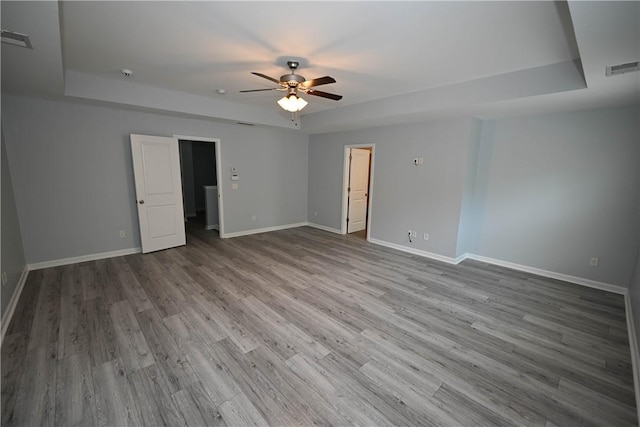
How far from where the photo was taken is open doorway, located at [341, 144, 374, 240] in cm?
606

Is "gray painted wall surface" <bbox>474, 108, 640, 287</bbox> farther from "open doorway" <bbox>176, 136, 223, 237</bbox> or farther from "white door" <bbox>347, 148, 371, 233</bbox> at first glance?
"open doorway" <bbox>176, 136, 223, 237</bbox>

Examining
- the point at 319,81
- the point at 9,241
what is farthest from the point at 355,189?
the point at 9,241

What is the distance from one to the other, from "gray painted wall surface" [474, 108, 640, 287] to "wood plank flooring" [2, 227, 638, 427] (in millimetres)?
534

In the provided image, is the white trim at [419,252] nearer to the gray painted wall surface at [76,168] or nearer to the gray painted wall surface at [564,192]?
the gray painted wall surface at [564,192]

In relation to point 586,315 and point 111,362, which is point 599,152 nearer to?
point 586,315

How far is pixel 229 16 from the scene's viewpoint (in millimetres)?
2047

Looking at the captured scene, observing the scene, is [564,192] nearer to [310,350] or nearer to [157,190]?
[310,350]

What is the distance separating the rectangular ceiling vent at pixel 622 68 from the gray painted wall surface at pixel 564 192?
158 centimetres

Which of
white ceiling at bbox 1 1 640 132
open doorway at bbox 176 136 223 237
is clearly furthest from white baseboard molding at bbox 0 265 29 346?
open doorway at bbox 176 136 223 237

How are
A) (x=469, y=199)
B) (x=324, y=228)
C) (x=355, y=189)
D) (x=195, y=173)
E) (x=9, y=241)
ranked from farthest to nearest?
1. (x=195, y=173)
2. (x=324, y=228)
3. (x=355, y=189)
4. (x=469, y=199)
5. (x=9, y=241)

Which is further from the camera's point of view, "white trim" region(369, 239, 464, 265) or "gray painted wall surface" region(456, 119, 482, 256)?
"white trim" region(369, 239, 464, 265)

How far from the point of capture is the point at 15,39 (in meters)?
1.98

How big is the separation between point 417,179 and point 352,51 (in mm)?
2799

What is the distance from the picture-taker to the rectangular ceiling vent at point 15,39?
6.26 ft
